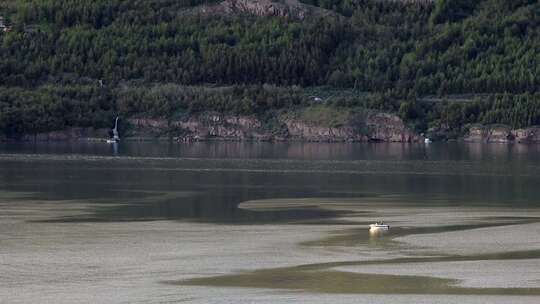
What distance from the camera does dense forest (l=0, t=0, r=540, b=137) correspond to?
127 meters

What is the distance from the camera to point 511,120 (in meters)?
126

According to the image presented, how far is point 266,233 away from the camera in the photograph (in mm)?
46000

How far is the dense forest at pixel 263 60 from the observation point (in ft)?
→ 416

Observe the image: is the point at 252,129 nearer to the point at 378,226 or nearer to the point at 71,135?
the point at 71,135

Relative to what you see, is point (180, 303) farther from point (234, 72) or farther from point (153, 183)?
point (234, 72)

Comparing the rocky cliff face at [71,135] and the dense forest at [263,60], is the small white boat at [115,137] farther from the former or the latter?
the dense forest at [263,60]

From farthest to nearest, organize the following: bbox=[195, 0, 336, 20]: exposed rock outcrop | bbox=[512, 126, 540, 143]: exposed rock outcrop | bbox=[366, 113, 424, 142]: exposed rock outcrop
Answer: bbox=[195, 0, 336, 20]: exposed rock outcrop < bbox=[512, 126, 540, 143]: exposed rock outcrop < bbox=[366, 113, 424, 142]: exposed rock outcrop

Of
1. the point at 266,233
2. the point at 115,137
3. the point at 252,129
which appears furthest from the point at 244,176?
the point at 252,129

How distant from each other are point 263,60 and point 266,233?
3666 inches

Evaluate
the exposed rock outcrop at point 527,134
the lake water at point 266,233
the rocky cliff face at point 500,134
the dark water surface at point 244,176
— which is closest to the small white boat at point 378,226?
the lake water at point 266,233

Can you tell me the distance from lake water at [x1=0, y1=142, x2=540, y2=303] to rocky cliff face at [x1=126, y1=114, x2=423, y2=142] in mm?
42792

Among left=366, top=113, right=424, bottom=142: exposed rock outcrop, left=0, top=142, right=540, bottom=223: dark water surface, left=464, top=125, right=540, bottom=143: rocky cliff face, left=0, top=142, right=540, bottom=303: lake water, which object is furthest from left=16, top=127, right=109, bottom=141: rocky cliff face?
left=0, top=142, right=540, bottom=303: lake water

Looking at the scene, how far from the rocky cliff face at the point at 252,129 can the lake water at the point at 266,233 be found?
140ft

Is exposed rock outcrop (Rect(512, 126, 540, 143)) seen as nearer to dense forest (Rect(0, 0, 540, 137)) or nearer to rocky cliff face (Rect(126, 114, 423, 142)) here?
dense forest (Rect(0, 0, 540, 137))
